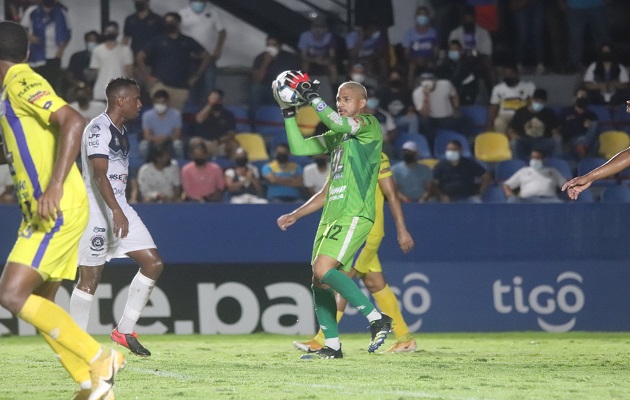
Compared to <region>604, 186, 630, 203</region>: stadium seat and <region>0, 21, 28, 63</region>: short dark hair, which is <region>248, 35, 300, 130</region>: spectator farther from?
<region>0, 21, 28, 63</region>: short dark hair

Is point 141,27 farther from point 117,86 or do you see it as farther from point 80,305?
point 80,305

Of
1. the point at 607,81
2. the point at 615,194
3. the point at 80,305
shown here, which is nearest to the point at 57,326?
the point at 80,305

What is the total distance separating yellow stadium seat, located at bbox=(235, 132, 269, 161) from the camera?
16.2 metres

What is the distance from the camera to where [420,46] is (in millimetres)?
18312

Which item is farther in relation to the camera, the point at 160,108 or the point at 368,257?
the point at 160,108

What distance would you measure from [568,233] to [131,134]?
21.5 ft

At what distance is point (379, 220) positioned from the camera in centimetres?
1045

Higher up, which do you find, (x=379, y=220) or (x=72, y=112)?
(x=72, y=112)

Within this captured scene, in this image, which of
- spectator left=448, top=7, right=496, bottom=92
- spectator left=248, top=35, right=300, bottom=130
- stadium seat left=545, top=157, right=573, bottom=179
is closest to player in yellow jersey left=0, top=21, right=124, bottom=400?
stadium seat left=545, top=157, right=573, bottom=179

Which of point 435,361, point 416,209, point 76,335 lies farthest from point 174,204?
point 76,335

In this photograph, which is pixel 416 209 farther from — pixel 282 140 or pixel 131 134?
pixel 131 134

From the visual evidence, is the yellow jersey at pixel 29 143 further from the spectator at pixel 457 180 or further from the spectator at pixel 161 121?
the spectator at pixel 161 121

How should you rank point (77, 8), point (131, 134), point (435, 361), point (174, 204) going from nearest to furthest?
point (435, 361) < point (174, 204) < point (131, 134) < point (77, 8)

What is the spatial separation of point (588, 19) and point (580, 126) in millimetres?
2657
